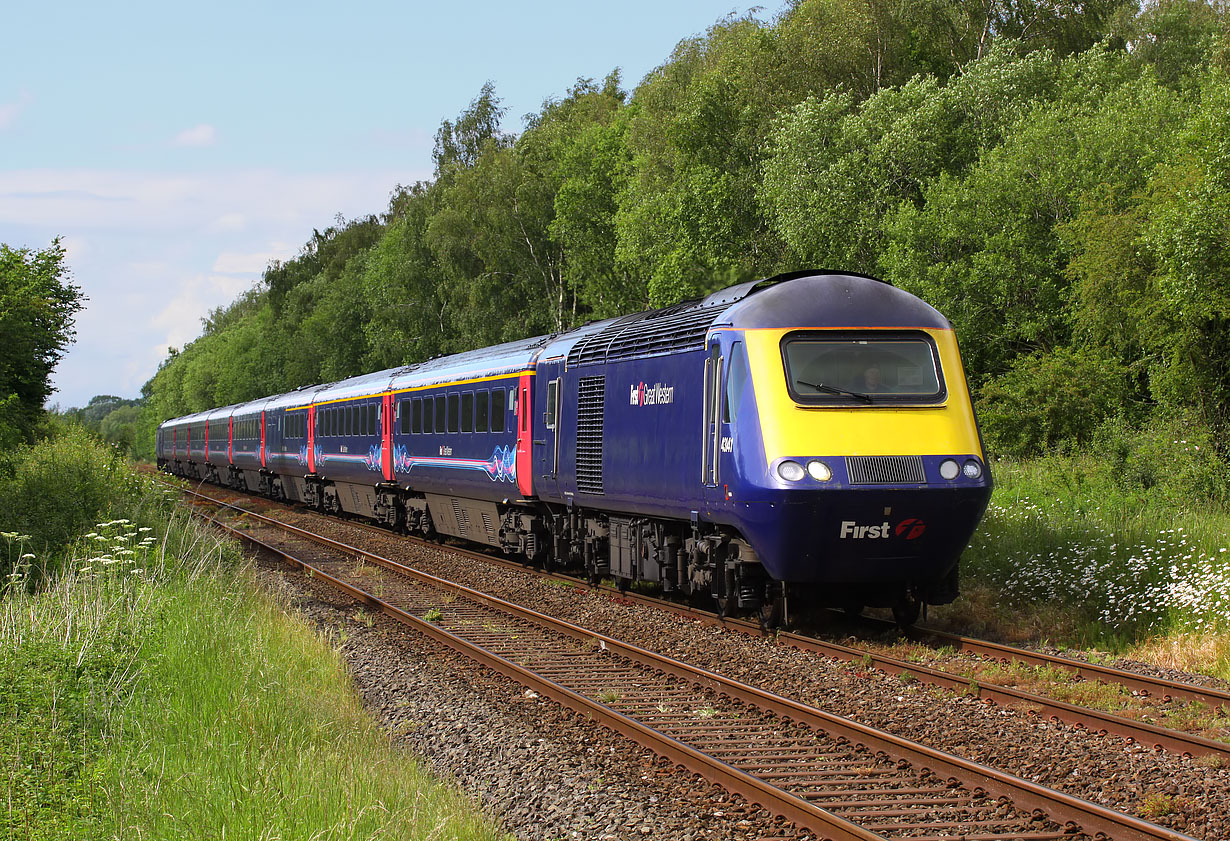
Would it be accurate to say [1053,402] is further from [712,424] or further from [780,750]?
[780,750]

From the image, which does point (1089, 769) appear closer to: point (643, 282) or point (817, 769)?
point (817, 769)

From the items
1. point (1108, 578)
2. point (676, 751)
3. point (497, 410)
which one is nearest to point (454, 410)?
point (497, 410)

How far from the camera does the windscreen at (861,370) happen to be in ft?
32.7

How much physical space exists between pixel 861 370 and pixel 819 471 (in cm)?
112

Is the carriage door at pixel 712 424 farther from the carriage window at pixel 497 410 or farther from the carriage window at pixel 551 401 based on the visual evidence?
the carriage window at pixel 497 410

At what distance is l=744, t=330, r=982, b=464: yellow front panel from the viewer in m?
9.72

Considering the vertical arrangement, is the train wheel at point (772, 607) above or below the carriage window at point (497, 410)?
below

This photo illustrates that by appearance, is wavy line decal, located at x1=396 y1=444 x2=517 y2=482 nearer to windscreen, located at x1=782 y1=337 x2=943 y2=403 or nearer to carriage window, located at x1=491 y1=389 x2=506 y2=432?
carriage window, located at x1=491 y1=389 x2=506 y2=432

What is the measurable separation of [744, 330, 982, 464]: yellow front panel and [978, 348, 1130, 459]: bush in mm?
14759

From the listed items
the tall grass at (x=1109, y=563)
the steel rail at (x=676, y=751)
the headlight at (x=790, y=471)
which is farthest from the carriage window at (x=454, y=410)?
the headlight at (x=790, y=471)

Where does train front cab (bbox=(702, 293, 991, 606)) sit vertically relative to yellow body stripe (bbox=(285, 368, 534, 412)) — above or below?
below

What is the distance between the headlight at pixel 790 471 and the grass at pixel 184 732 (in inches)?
155

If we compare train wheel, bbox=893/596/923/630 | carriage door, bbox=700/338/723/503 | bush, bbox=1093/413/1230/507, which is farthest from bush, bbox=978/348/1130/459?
carriage door, bbox=700/338/723/503

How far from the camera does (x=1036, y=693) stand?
831 cm
